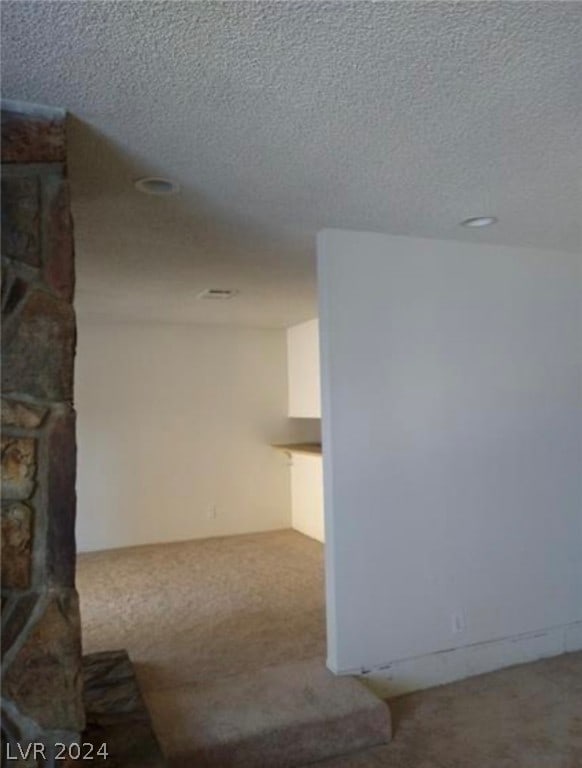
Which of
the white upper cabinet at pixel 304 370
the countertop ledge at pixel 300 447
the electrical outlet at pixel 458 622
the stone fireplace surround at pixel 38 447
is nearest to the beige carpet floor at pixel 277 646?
the electrical outlet at pixel 458 622

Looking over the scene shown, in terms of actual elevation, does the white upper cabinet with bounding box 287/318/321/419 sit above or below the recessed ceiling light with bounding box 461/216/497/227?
below

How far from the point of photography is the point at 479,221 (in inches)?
107

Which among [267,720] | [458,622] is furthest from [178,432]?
[267,720]

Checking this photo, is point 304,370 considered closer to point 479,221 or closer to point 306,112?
point 479,221

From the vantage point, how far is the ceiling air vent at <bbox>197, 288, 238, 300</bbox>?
4.09m

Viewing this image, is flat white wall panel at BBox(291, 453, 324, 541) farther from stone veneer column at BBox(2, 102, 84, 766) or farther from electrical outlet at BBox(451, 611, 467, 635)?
stone veneer column at BBox(2, 102, 84, 766)

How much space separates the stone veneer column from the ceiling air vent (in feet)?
7.96

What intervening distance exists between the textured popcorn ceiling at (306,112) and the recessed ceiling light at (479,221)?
67 mm

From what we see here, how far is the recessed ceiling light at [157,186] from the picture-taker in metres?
2.16

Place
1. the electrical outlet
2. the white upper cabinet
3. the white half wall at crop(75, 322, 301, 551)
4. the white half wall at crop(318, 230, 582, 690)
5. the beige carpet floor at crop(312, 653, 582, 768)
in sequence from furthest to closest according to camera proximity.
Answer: the white upper cabinet → the white half wall at crop(75, 322, 301, 551) → the electrical outlet → the white half wall at crop(318, 230, 582, 690) → the beige carpet floor at crop(312, 653, 582, 768)

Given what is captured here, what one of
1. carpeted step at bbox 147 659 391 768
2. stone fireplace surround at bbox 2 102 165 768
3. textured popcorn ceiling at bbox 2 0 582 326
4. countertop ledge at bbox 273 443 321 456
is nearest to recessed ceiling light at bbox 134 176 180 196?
textured popcorn ceiling at bbox 2 0 582 326

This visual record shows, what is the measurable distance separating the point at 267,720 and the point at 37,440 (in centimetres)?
154

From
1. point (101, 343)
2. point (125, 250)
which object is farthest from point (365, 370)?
point (101, 343)

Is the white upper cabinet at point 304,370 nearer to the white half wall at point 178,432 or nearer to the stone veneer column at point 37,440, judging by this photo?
the white half wall at point 178,432
